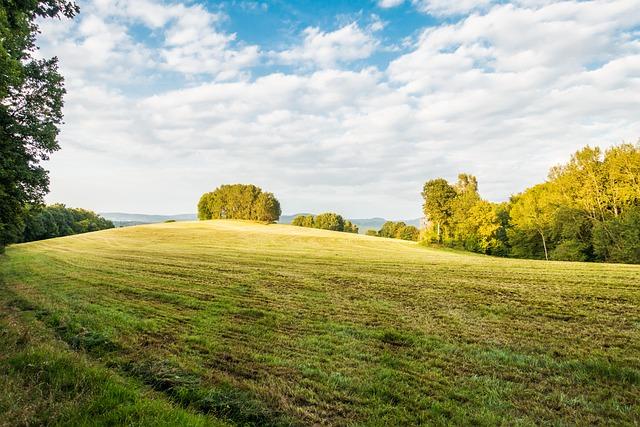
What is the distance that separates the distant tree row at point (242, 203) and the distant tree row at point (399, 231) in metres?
50.9

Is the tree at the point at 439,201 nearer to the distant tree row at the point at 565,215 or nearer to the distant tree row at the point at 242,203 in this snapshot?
the distant tree row at the point at 565,215

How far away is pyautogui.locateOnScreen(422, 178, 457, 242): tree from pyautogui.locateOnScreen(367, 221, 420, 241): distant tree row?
65.2 metres

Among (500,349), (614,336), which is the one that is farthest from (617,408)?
(614,336)

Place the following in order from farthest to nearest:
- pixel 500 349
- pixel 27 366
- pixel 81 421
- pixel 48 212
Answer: pixel 48 212 < pixel 500 349 < pixel 27 366 < pixel 81 421

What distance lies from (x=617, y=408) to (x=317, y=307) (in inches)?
385

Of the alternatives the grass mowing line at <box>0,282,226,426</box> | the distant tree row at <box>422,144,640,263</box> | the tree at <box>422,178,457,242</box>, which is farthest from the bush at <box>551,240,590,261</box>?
the grass mowing line at <box>0,282,226,426</box>

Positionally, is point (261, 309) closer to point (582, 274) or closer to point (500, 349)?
point (500, 349)

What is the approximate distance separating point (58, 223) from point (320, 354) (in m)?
105

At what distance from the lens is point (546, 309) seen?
1362 centimetres

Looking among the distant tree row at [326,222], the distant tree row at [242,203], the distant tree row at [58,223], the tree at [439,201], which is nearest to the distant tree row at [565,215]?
the tree at [439,201]

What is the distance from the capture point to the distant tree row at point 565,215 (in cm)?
4738

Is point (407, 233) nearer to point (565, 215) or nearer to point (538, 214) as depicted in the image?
point (538, 214)

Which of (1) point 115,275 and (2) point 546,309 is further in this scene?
(1) point 115,275

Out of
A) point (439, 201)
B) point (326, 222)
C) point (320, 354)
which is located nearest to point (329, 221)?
point (326, 222)
